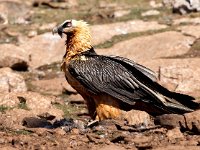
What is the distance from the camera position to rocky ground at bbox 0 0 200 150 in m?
8.85

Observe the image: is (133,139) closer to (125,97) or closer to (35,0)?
(125,97)

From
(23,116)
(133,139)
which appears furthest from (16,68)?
(133,139)

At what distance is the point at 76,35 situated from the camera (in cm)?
1140

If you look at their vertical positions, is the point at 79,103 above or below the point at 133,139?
below

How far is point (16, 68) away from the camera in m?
20.5

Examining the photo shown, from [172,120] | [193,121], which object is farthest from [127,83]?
[193,121]

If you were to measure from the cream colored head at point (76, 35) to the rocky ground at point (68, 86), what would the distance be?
4.29 feet

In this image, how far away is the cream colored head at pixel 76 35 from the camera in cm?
1129

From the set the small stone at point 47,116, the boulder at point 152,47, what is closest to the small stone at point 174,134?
the small stone at point 47,116

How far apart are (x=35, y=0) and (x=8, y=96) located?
21.6m

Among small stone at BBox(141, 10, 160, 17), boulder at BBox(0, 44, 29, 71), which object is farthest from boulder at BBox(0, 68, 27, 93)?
small stone at BBox(141, 10, 160, 17)

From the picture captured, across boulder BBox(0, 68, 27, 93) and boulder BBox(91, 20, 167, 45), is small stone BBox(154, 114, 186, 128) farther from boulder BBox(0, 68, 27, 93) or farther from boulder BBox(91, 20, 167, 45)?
boulder BBox(91, 20, 167, 45)

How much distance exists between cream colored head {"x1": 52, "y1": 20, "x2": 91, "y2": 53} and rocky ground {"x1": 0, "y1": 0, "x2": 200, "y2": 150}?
1.31 m

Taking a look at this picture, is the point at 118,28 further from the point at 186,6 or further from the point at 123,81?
the point at 123,81
